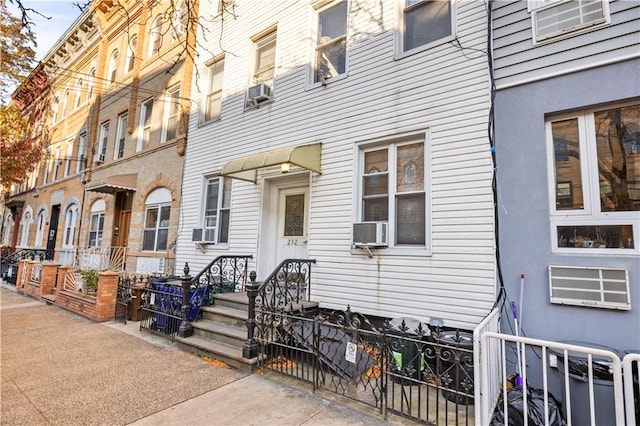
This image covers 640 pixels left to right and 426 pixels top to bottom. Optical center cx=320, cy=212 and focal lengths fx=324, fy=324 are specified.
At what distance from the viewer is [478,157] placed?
4480 millimetres

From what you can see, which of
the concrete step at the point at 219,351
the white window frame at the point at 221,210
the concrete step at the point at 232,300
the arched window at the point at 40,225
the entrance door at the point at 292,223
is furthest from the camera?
the arched window at the point at 40,225

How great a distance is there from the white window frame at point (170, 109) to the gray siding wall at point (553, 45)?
Result: 8831mm

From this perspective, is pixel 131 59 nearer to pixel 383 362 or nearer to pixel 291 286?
pixel 291 286

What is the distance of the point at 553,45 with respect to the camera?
412cm

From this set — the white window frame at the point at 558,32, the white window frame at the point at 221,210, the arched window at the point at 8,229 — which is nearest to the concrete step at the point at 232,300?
the white window frame at the point at 221,210

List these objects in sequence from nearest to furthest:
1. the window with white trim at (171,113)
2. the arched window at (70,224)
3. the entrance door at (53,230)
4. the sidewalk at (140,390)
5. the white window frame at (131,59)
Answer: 1. the sidewalk at (140,390)
2. the window with white trim at (171,113)
3. the white window frame at (131,59)
4. the arched window at (70,224)
5. the entrance door at (53,230)

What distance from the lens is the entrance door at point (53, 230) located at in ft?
51.2

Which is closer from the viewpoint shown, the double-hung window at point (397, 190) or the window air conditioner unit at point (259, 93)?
the double-hung window at point (397, 190)

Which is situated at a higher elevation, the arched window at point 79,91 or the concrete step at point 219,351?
the arched window at point 79,91

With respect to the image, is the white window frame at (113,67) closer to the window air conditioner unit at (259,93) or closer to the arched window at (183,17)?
the arched window at (183,17)

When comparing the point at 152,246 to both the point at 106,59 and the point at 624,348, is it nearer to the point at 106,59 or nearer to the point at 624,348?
the point at 106,59

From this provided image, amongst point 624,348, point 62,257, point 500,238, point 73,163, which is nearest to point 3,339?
point 500,238

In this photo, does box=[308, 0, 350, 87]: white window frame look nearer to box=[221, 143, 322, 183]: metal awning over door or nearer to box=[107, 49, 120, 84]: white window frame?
box=[221, 143, 322, 183]: metal awning over door

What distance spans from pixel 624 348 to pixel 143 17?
1474 centimetres
